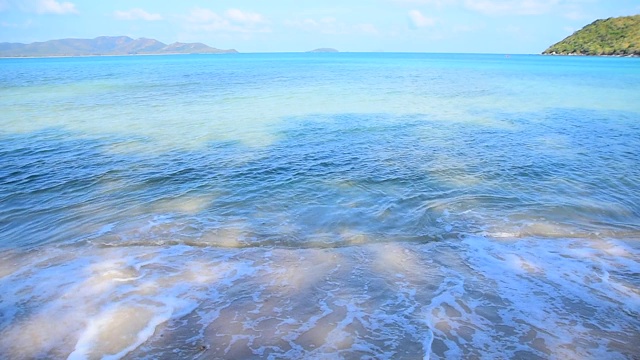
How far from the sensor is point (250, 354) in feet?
20.4

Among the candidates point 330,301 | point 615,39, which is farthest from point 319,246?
point 615,39

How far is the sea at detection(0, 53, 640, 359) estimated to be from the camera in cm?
664

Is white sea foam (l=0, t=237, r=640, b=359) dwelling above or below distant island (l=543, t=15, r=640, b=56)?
below

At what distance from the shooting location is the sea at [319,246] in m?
6.64

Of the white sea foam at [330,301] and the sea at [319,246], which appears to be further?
the sea at [319,246]

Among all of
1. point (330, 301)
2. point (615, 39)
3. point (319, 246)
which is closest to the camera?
point (330, 301)

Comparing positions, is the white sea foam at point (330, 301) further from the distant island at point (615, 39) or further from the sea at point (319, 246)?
the distant island at point (615, 39)

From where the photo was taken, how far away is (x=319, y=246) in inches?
396

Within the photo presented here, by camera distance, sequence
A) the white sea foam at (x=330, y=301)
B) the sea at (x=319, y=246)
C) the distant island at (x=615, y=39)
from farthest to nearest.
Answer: the distant island at (x=615, y=39) → the sea at (x=319, y=246) → the white sea foam at (x=330, y=301)

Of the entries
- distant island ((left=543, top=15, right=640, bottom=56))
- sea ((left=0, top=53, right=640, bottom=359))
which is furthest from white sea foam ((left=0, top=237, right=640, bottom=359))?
distant island ((left=543, top=15, right=640, bottom=56))

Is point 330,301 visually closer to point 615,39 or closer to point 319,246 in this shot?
point 319,246

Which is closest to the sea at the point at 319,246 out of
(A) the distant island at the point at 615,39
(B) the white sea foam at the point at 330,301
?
(B) the white sea foam at the point at 330,301

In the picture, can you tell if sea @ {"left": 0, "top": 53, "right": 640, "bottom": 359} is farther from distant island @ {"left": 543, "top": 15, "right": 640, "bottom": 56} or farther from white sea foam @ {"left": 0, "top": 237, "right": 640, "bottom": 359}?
distant island @ {"left": 543, "top": 15, "right": 640, "bottom": 56}

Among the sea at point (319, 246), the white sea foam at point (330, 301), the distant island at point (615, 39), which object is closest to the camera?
the white sea foam at point (330, 301)
